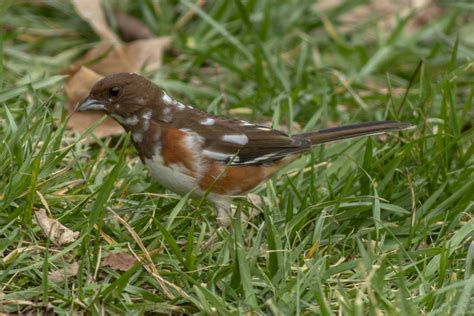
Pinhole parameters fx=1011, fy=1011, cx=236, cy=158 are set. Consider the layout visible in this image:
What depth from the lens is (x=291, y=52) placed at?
814 centimetres

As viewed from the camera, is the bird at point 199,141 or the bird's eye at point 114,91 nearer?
the bird at point 199,141

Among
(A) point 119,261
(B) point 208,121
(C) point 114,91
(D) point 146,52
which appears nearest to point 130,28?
(D) point 146,52

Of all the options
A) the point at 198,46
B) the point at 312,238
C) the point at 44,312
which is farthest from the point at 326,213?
the point at 198,46

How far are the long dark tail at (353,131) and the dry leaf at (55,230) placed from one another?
1492mm

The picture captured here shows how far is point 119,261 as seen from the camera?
4.76 metres

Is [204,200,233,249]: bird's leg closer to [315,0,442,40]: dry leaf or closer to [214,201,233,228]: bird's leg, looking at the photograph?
[214,201,233,228]: bird's leg

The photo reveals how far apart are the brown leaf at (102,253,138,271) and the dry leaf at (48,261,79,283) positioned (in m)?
0.14

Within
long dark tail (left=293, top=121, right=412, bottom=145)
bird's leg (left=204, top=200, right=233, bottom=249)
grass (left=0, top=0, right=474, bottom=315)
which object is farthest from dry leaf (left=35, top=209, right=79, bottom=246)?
long dark tail (left=293, top=121, right=412, bottom=145)

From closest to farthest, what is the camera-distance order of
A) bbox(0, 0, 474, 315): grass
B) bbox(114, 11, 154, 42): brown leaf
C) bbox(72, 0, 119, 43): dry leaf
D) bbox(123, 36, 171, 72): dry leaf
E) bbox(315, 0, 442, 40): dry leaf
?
bbox(0, 0, 474, 315): grass < bbox(123, 36, 171, 72): dry leaf < bbox(72, 0, 119, 43): dry leaf < bbox(114, 11, 154, 42): brown leaf < bbox(315, 0, 442, 40): dry leaf

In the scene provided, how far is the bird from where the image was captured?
17.5 feet

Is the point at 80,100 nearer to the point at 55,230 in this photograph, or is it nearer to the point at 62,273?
the point at 55,230

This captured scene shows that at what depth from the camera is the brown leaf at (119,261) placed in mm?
4723

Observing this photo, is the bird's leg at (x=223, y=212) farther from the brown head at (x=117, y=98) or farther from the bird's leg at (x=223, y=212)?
the brown head at (x=117, y=98)

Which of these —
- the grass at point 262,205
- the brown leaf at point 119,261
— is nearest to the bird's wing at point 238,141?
the grass at point 262,205
